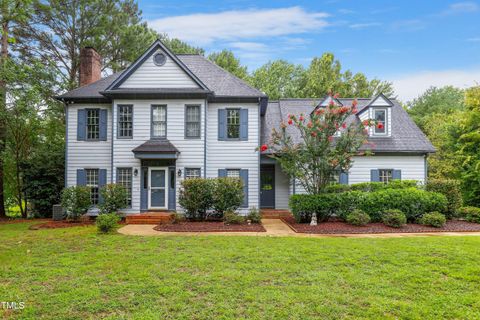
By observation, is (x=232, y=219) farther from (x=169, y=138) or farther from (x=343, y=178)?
(x=343, y=178)

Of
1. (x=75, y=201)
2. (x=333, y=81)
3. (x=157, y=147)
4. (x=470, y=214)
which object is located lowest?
(x=470, y=214)

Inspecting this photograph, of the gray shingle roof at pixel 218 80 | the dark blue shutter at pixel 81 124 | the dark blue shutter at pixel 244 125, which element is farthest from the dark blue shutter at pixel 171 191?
the dark blue shutter at pixel 81 124

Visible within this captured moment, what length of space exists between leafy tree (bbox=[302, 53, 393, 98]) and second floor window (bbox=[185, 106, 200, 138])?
60.2 ft

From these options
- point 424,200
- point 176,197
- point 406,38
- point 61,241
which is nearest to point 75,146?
point 176,197

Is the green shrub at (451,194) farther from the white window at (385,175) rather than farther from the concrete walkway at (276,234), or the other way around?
the white window at (385,175)

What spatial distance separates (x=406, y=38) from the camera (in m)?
15.9

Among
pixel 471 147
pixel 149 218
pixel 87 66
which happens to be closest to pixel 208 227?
pixel 149 218

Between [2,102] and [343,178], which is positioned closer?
[2,102]

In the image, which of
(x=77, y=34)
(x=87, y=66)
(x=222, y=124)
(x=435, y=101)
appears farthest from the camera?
(x=435, y=101)

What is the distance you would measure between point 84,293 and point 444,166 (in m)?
22.7

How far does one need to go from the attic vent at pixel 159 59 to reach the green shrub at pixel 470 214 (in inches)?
560

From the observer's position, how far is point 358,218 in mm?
10422

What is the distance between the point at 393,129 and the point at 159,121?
40.4ft

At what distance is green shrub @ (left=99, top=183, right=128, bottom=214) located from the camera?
12.4 metres
